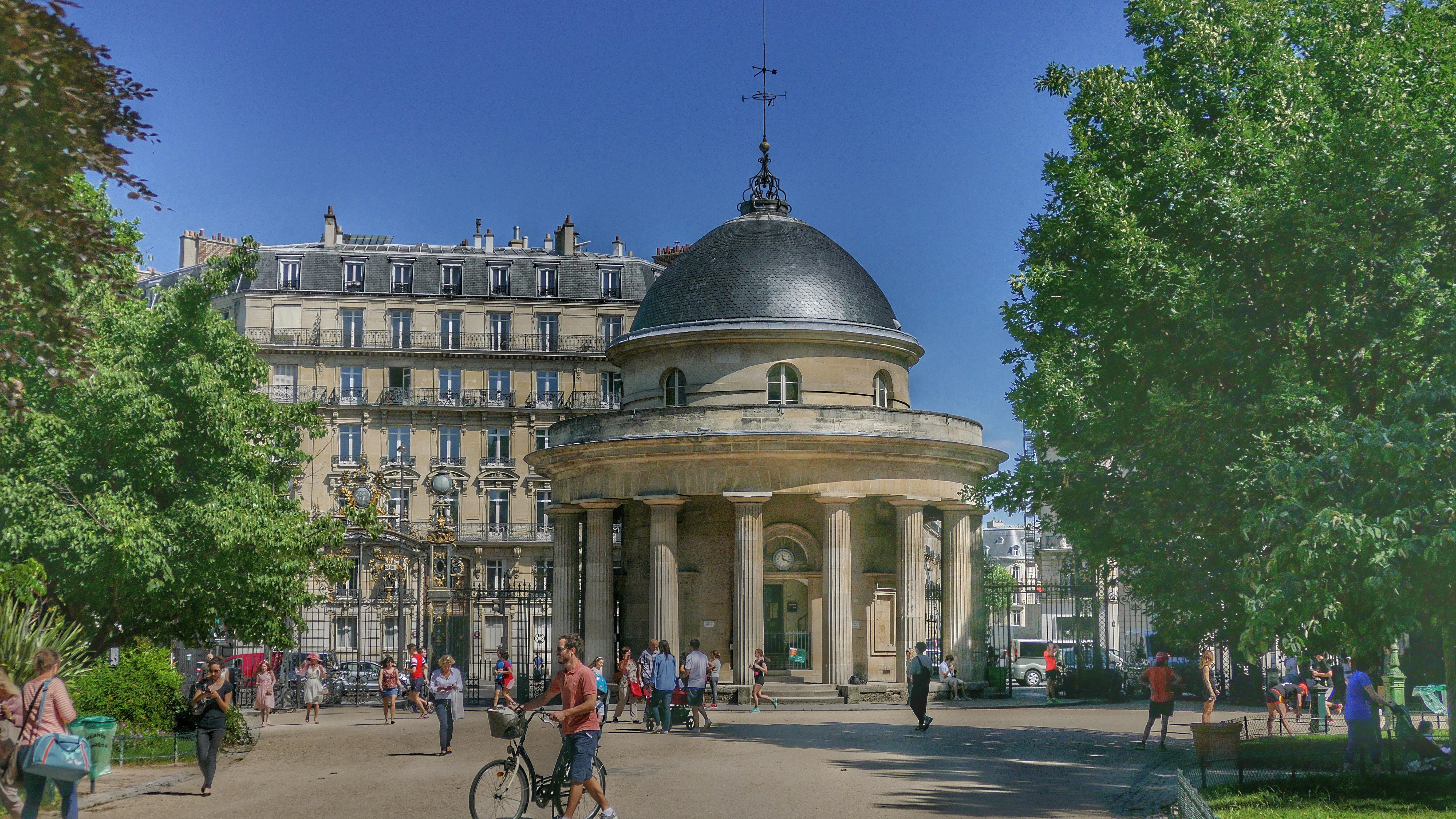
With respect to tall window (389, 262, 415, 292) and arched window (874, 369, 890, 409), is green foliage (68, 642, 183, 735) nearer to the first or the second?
arched window (874, 369, 890, 409)

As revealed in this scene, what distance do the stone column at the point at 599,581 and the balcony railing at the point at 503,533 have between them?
24.2 meters

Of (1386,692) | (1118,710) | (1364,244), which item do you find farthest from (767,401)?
(1364,244)

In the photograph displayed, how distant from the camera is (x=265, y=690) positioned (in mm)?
30422

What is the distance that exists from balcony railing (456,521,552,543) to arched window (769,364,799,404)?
25.7m

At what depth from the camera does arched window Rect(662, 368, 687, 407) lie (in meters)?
39.5

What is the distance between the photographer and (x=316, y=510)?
39656 mm

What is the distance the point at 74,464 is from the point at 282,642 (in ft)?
18.0

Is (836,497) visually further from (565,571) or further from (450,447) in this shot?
(450,447)

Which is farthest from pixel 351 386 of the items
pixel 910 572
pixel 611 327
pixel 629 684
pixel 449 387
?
pixel 629 684

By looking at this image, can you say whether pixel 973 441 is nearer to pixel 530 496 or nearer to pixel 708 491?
pixel 708 491

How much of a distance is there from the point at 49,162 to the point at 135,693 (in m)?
11.8

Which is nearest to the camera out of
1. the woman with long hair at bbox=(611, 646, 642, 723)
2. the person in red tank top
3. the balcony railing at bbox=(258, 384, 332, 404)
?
the person in red tank top

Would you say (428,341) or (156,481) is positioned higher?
(428,341)

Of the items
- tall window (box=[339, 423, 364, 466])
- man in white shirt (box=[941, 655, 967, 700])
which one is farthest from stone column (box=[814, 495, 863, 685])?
tall window (box=[339, 423, 364, 466])
